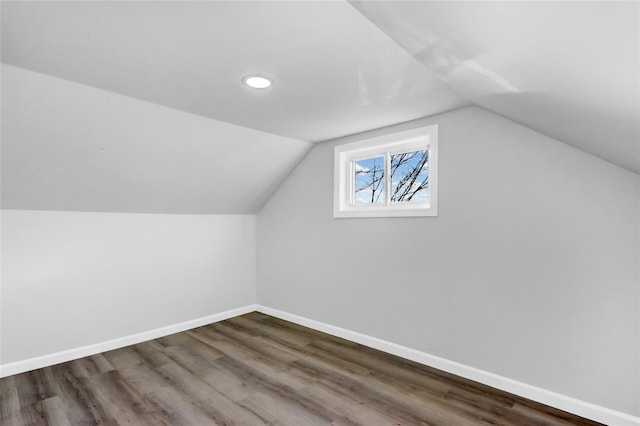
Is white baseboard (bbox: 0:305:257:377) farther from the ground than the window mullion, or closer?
closer

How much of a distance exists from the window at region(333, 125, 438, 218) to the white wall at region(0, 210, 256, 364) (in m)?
1.57

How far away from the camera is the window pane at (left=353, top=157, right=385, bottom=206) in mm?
3291

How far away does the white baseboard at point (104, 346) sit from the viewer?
2.52 m

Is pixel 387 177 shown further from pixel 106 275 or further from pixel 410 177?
pixel 106 275

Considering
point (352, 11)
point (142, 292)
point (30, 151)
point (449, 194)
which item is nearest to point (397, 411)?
point (449, 194)

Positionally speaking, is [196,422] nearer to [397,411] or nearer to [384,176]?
[397,411]

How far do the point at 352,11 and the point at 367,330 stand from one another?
8.80 feet

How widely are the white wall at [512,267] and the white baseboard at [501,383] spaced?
0.04 metres

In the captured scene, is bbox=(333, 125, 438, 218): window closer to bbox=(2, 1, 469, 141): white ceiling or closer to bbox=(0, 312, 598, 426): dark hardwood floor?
bbox=(2, 1, 469, 141): white ceiling

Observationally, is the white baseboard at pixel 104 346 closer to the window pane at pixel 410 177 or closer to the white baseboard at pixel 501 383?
the white baseboard at pixel 501 383

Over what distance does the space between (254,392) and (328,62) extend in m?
2.24

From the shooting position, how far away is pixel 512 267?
228 centimetres

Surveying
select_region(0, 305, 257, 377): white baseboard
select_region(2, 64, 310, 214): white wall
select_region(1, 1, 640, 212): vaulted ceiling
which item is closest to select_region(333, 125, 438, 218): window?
select_region(1, 1, 640, 212): vaulted ceiling

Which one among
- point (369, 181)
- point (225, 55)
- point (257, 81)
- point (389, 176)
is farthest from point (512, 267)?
point (225, 55)
